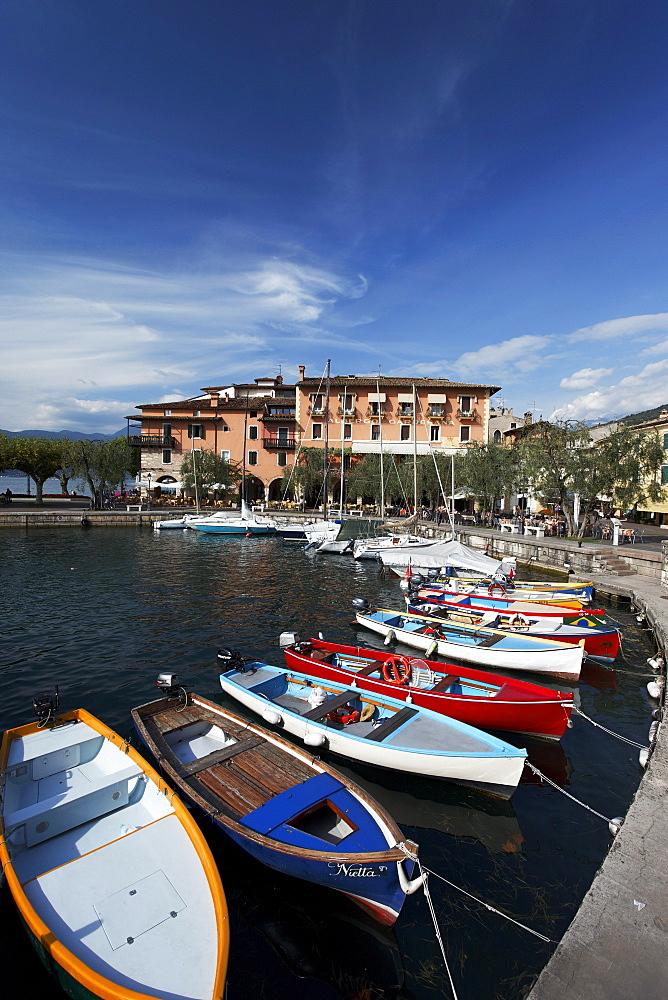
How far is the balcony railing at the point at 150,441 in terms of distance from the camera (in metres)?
57.1

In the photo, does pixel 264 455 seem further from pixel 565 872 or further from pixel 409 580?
pixel 565 872

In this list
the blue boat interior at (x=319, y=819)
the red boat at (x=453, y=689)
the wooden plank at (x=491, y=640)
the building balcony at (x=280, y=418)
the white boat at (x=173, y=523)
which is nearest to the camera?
the blue boat interior at (x=319, y=819)

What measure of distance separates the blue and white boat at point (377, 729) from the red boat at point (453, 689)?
58 centimetres

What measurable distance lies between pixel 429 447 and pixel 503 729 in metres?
48.9

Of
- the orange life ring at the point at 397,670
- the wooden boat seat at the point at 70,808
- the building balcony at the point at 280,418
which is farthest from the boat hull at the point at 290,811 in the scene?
the building balcony at the point at 280,418

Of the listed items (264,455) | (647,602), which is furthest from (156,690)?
(264,455)

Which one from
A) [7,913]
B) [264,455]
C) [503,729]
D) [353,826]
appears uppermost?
[264,455]

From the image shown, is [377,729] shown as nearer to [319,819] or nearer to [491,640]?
[319,819]

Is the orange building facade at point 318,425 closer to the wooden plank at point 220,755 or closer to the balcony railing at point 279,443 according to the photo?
the balcony railing at point 279,443

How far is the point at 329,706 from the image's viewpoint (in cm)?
901

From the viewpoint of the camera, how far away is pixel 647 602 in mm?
17906

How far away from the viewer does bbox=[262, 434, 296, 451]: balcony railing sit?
191 feet

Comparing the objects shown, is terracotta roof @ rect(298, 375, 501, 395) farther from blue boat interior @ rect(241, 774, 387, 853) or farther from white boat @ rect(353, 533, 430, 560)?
blue boat interior @ rect(241, 774, 387, 853)

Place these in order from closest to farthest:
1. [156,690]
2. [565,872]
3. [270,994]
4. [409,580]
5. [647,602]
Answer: [270,994]
[565,872]
[156,690]
[647,602]
[409,580]
